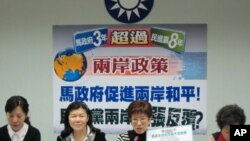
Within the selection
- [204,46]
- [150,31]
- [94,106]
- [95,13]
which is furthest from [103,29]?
[204,46]

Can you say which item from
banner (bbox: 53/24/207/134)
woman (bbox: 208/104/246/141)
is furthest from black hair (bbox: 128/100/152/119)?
banner (bbox: 53/24/207/134)

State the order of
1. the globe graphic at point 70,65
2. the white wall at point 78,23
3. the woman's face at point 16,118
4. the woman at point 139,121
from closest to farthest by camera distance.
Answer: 1. the woman at point 139,121
2. the woman's face at point 16,118
3. the white wall at point 78,23
4. the globe graphic at point 70,65

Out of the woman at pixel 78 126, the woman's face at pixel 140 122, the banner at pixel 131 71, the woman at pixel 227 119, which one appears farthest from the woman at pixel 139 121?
the banner at pixel 131 71

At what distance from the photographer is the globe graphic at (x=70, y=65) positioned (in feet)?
10.4

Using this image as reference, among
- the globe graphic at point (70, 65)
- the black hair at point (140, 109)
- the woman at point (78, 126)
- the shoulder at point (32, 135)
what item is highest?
the globe graphic at point (70, 65)

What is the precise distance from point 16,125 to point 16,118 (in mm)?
52

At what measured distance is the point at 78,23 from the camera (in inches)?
124

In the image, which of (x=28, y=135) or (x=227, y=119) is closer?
(x=227, y=119)

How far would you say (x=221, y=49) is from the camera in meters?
3.05

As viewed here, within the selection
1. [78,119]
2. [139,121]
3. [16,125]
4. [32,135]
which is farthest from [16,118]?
[139,121]

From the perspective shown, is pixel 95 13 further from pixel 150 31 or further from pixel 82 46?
pixel 150 31

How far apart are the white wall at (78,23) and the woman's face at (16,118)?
3.02 feet

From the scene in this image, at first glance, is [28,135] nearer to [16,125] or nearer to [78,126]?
[16,125]

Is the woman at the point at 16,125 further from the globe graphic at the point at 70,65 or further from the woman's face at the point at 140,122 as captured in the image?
the globe graphic at the point at 70,65
